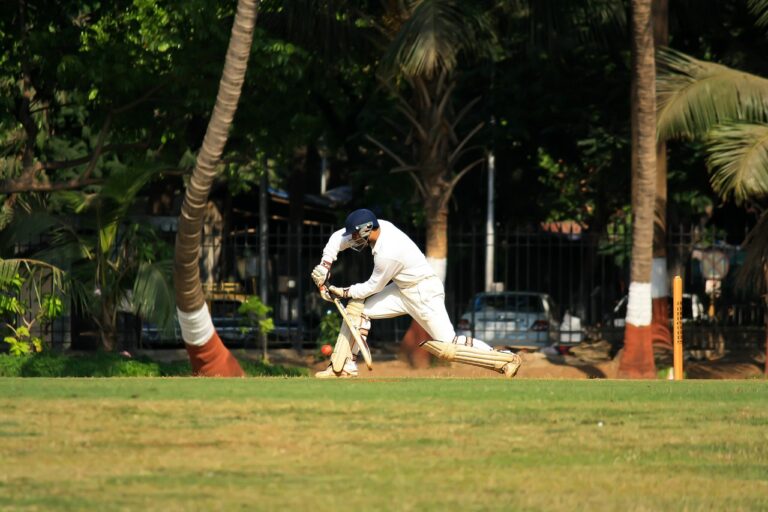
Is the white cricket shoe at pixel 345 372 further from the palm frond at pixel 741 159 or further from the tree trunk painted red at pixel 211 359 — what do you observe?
the palm frond at pixel 741 159

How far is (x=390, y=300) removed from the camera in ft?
43.4

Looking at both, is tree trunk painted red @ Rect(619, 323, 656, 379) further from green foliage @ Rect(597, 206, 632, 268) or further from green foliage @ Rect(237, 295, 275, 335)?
green foliage @ Rect(237, 295, 275, 335)

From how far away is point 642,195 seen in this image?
19.8m

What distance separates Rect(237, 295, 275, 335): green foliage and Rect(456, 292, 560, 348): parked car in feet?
13.7

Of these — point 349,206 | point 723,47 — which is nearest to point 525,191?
point 349,206

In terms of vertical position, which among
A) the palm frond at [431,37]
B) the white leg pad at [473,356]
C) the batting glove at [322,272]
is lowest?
the white leg pad at [473,356]

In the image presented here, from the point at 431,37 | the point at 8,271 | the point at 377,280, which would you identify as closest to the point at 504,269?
the point at 431,37

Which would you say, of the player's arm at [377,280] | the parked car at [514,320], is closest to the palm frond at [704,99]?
the parked car at [514,320]

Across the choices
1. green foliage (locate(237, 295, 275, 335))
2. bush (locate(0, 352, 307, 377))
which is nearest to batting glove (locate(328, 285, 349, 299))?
bush (locate(0, 352, 307, 377))

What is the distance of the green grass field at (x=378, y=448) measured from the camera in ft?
24.1

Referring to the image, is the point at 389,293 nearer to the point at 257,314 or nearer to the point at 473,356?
the point at 473,356

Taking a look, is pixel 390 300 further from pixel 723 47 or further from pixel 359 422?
pixel 723 47

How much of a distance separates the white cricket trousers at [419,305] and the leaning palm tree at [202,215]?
5333mm

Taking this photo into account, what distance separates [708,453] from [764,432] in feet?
2.87
